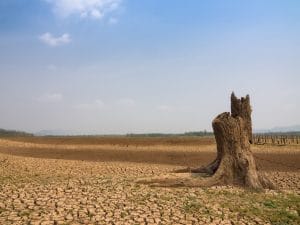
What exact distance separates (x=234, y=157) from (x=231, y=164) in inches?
11.3

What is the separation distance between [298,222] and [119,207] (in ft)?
16.8

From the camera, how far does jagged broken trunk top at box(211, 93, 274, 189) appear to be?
1485 cm

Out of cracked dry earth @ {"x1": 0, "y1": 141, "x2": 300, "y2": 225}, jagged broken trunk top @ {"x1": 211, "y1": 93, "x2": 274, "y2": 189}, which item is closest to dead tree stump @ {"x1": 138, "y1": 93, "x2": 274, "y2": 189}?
jagged broken trunk top @ {"x1": 211, "y1": 93, "x2": 274, "y2": 189}

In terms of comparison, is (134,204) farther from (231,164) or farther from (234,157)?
(234,157)

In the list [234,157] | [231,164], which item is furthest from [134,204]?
[234,157]

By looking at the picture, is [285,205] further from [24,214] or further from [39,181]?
[39,181]

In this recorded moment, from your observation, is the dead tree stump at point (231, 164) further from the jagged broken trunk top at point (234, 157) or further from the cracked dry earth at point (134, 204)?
the cracked dry earth at point (134, 204)

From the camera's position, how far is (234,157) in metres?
15.1

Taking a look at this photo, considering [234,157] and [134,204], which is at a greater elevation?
[234,157]

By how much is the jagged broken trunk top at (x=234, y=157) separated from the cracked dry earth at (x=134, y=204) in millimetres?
653

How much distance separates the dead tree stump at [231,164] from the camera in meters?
14.6

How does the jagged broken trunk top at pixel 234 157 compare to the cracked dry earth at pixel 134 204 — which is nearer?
the cracked dry earth at pixel 134 204

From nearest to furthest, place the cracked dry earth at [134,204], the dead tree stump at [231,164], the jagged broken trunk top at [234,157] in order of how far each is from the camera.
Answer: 1. the cracked dry earth at [134,204]
2. the dead tree stump at [231,164]
3. the jagged broken trunk top at [234,157]

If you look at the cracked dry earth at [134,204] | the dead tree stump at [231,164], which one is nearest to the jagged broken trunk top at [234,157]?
the dead tree stump at [231,164]
